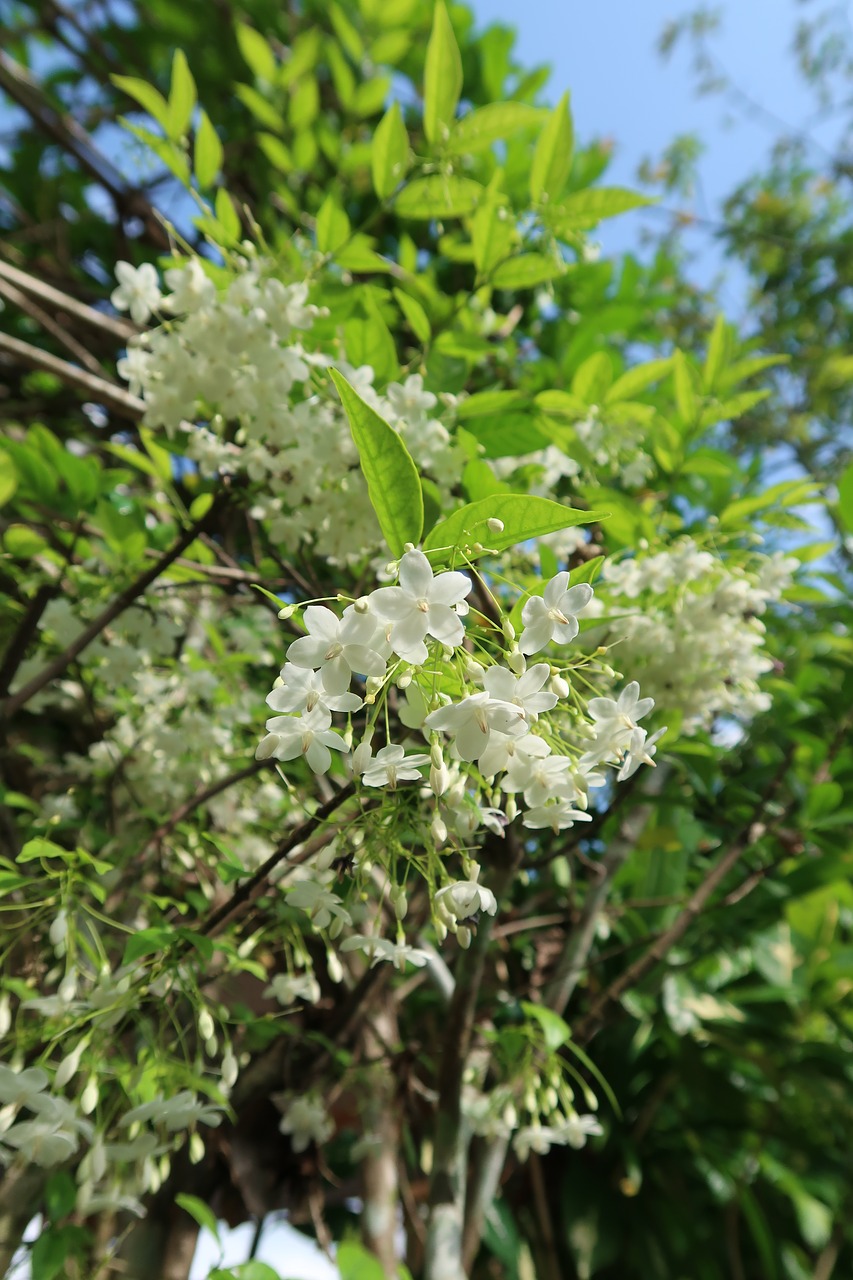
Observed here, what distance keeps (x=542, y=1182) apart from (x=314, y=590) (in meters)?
1.57

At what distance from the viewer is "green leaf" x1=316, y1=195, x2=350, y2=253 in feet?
4.07

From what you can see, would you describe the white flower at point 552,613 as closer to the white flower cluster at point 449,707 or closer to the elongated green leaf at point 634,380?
the white flower cluster at point 449,707

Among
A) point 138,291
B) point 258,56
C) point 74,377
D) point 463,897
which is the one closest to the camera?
point 463,897

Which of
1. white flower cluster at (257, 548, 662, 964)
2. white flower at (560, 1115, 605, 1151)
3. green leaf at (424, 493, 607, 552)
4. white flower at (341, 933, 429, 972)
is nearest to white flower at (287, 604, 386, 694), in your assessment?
white flower cluster at (257, 548, 662, 964)

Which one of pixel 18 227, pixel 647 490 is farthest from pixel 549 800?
pixel 18 227

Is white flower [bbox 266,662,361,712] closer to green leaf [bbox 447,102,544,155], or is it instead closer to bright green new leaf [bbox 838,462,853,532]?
green leaf [bbox 447,102,544,155]

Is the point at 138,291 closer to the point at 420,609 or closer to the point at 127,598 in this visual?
the point at 127,598

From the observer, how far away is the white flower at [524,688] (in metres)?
0.64

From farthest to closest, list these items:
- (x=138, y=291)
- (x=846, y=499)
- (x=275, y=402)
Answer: (x=846, y=499) < (x=138, y=291) < (x=275, y=402)

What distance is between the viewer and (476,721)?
0.63m

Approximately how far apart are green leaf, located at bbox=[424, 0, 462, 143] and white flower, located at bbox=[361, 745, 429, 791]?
40.7 inches

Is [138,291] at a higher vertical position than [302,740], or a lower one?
higher

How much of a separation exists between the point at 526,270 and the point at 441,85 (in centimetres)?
31

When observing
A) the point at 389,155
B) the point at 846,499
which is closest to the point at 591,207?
the point at 389,155
